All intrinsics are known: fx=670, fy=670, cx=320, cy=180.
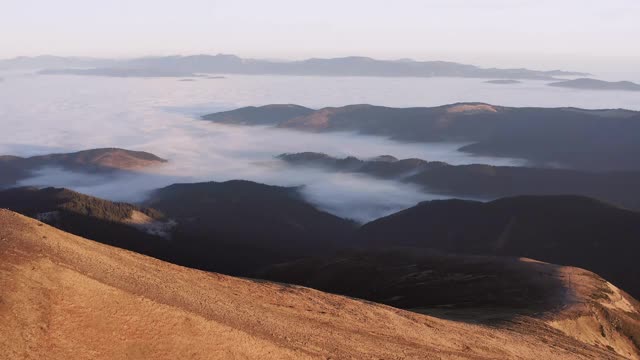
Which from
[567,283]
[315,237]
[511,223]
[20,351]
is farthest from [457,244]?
[20,351]

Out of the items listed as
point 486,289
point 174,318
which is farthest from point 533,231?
point 174,318

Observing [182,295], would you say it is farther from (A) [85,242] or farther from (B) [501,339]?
(B) [501,339]

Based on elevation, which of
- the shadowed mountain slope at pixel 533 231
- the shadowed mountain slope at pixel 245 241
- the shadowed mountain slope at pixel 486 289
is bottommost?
the shadowed mountain slope at pixel 245 241

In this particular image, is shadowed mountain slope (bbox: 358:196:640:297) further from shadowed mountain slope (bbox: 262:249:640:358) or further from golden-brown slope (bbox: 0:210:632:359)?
golden-brown slope (bbox: 0:210:632:359)

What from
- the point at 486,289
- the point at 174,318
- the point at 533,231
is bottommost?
the point at 533,231

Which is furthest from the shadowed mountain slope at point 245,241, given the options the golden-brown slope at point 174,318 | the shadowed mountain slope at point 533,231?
the golden-brown slope at point 174,318

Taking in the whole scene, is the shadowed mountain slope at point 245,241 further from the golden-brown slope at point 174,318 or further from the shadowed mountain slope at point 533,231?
the golden-brown slope at point 174,318

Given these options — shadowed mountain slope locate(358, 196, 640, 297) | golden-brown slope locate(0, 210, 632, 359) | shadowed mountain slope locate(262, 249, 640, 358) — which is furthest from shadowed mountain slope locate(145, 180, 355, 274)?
golden-brown slope locate(0, 210, 632, 359)

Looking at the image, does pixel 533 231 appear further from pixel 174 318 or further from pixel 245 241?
pixel 174 318
